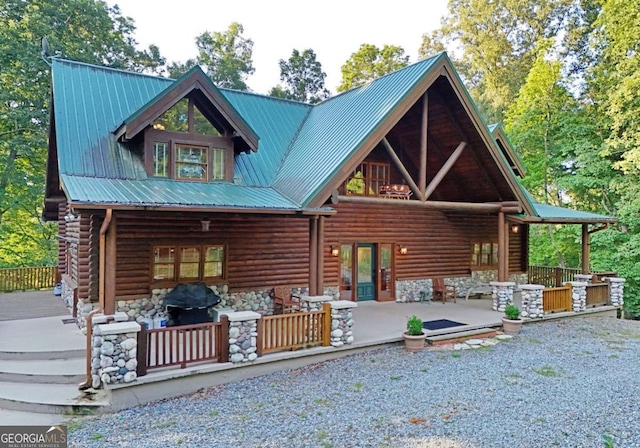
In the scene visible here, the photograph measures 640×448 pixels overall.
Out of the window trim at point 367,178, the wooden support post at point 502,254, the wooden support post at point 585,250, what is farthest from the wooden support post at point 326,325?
the wooden support post at point 585,250

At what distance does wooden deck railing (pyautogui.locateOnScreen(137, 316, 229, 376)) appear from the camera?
21.6 ft

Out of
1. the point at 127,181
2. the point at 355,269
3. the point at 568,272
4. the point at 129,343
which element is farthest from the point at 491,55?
the point at 129,343

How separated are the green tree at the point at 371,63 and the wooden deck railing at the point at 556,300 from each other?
21788 millimetres

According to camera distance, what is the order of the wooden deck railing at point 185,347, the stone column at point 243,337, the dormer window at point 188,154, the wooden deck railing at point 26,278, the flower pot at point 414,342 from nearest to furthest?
the wooden deck railing at point 185,347 → the stone column at point 243,337 → the flower pot at point 414,342 → the dormer window at point 188,154 → the wooden deck railing at point 26,278

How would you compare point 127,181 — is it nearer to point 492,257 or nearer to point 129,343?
point 129,343

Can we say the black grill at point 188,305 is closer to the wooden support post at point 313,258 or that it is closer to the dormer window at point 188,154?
the wooden support post at point 313,258

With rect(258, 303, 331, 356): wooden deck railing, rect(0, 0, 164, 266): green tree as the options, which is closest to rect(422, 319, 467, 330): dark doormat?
rect(258, 303, 331, 356): wooden deck railing

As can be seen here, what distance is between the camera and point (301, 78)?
100 ft

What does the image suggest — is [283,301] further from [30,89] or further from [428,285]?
[30,89]

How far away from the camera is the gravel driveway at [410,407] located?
512cm

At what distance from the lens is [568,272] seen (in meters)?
16.2

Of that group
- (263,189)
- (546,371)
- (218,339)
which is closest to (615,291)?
(546,371)

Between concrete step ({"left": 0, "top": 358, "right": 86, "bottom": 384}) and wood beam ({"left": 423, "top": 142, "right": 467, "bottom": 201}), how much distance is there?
27.1 feet

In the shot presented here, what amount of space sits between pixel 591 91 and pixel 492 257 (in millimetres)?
11140
